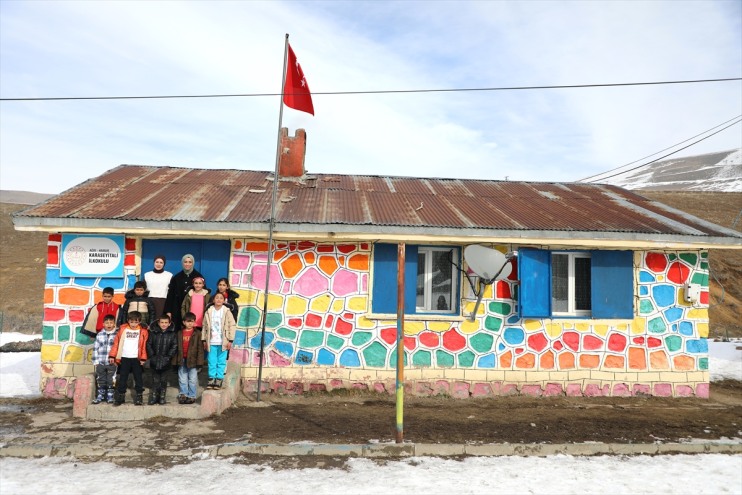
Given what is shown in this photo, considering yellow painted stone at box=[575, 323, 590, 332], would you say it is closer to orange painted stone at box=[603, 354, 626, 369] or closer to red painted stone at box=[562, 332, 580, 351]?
red painted stone at box=[562, 332, 580, 351]

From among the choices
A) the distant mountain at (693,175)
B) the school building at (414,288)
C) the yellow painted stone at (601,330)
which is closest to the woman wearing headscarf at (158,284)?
the school building at (414,288)

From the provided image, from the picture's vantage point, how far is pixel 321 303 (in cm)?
868

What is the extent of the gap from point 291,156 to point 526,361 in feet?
21.0

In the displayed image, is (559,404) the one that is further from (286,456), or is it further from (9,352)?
(9,352)

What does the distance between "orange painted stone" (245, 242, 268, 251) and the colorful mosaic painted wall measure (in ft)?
0.06

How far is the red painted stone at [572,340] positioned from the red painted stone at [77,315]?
26.7ft

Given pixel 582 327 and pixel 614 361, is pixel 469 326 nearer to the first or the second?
pixel 582 327

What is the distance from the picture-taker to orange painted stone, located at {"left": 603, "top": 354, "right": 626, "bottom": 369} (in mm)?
8977

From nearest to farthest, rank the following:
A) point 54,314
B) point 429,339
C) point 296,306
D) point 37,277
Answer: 1. point 54,314
2. point 296,306
3. point 429,339
4. point 37,277

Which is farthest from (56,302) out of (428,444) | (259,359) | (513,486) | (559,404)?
(559,404)

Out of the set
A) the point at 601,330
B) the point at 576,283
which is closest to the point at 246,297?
the point at 576,283

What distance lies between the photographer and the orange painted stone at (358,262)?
8.74 metres

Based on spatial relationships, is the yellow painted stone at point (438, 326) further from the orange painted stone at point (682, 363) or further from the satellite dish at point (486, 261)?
the orange painted stone at point (682, 363)

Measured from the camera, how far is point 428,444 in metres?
6.04
